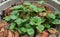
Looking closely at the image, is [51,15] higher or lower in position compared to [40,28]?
higher

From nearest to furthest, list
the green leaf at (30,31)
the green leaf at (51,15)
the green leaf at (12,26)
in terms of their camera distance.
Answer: the green leaf at (30,31) → the green leaf at (12,26) → the green leaf at (51,15)

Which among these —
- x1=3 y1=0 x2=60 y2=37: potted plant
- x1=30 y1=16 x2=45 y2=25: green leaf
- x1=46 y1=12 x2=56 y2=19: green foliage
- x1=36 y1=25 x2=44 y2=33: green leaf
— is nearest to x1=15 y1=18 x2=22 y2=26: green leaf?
x1=3 y1=0 x2=60 y2=37: potted plant

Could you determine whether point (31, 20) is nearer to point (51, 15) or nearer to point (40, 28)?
point (40, 28)

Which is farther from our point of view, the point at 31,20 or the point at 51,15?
the point at 51,15

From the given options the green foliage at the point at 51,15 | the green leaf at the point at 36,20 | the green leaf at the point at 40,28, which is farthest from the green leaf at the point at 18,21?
the green foliage at the point at 51,15

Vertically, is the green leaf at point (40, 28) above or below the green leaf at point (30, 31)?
above

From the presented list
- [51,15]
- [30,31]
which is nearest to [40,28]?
[30,31]

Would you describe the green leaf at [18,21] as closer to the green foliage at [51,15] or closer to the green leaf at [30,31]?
the green leaf at [30,31]

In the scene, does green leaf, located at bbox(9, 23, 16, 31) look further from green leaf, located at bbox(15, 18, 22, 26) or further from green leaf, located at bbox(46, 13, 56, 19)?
green leaf, located at bbox(46, 13, 56, 19)

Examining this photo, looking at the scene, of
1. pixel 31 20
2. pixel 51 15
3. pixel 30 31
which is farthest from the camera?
pixel 51 15
